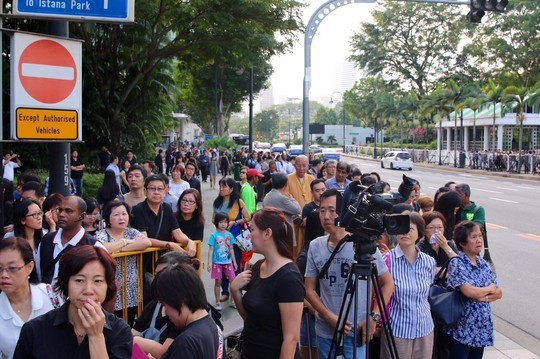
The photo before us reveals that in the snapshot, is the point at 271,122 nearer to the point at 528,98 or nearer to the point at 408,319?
the point at 528,98

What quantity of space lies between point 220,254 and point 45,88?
3.81m

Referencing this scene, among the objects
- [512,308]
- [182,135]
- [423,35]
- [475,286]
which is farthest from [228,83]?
[475,286]

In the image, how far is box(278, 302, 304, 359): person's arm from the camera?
134 inches

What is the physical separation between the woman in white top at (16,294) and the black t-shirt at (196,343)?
1010 millimetres

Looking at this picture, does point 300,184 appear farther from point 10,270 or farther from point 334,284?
point 10,270

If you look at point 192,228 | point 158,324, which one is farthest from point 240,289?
point 192,228

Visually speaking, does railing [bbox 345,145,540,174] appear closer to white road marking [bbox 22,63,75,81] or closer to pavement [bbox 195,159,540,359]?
pavement [bbox 195,159,540,359]

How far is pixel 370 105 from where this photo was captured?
256 ft

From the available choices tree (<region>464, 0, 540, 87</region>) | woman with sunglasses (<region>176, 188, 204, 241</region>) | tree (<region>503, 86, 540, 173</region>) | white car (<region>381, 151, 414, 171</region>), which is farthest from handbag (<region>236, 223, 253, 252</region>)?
tree (<region>464, 0, 540, 87</region>)

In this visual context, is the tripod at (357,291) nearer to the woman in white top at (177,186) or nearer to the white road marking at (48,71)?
the white road marking at (48,71)

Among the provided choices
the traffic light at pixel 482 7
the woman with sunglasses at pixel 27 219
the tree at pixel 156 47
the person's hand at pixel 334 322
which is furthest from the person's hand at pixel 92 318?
the tree at pixel 156 47

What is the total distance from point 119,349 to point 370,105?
77.3 meters

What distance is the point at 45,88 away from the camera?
464 centimetres

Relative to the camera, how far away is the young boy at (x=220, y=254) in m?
7.86
